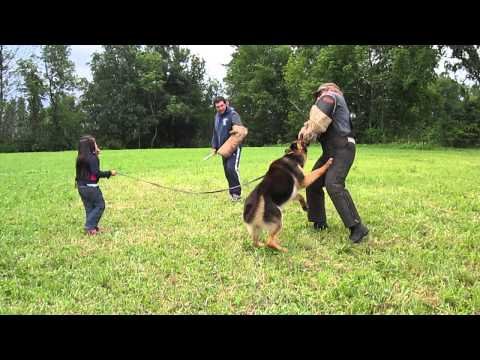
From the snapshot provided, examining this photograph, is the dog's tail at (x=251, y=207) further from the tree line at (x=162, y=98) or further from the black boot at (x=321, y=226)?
the tree line at (x=162, y=98)

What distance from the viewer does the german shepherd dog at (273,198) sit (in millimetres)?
5141

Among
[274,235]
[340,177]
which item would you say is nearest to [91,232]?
[274,235]

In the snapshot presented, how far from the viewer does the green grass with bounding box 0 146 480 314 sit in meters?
3.78

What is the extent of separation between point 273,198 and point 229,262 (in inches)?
40.9

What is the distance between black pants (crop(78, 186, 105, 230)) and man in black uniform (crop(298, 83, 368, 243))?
3.41 meters

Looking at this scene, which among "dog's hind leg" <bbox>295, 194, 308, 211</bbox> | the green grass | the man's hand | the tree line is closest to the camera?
the green grass

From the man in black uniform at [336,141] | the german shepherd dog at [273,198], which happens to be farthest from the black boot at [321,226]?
the german shepherd dog at [273,198]

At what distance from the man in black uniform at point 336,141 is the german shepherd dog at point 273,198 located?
0.39 metres

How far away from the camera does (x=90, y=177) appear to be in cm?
621

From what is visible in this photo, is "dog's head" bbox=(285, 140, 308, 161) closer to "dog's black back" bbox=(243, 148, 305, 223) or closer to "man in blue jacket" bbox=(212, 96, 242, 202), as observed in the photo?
"dog's black back" bbox=(243, 148, 305, 223)

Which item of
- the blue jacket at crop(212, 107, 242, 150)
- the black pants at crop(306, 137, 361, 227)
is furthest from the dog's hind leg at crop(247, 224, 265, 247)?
the blue jacket at crop(212, 107, 242, 150)

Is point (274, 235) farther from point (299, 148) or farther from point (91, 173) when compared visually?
point (91, 173)
